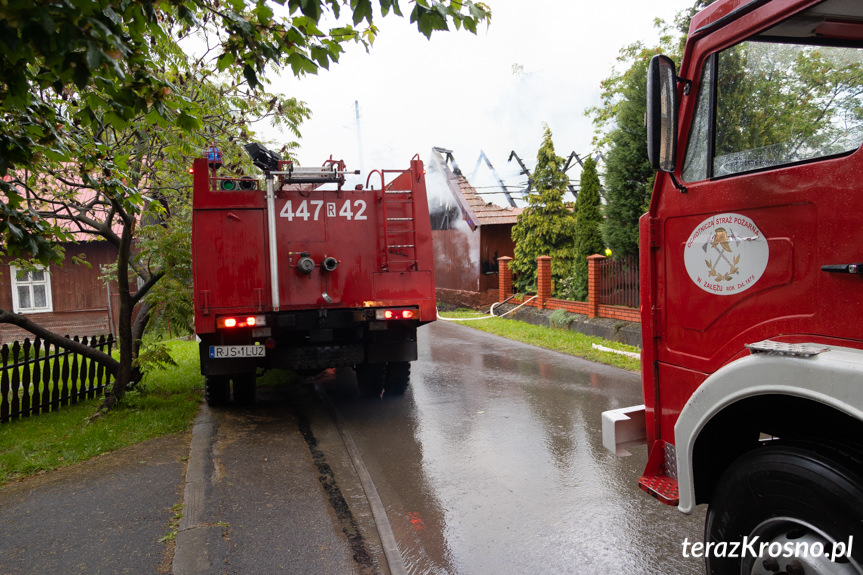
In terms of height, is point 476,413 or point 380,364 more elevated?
point 380,364

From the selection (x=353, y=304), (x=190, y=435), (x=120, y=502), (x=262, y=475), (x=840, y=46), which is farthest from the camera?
(x=353, y=304)

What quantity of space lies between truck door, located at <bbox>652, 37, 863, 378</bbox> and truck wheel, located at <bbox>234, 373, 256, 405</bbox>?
18.3 ft

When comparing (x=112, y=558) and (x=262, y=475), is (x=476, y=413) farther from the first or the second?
(x=112, y=558)

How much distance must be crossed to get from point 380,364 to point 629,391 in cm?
330

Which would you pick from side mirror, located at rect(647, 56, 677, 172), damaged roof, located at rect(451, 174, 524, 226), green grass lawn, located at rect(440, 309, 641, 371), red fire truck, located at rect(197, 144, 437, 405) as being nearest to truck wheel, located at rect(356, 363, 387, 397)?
red fire truck, located at rect(197, 144, 437, 405)

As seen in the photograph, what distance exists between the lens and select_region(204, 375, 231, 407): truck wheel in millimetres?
7070

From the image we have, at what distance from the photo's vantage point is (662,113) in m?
2.64

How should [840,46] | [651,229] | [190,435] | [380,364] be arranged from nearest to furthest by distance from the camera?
[840,46]
[651,229]
[190,435]
[380,364]

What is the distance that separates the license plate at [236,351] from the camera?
248 inches

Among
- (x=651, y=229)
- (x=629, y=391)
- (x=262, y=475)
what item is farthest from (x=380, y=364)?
(x=651, y=229)

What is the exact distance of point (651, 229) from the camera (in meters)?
3.04

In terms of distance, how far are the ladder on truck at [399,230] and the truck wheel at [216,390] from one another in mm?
2530

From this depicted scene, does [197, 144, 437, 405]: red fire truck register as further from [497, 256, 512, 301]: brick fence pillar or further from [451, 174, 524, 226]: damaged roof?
[451, 174, 524, 226]: damaged roof

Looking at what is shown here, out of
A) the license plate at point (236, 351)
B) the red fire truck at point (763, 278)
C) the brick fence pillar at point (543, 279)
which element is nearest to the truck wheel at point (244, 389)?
the license plate at point (236, 351)
